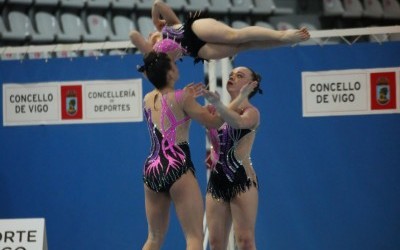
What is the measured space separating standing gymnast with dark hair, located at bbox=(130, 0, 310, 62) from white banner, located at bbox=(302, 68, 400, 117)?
6.14 feet

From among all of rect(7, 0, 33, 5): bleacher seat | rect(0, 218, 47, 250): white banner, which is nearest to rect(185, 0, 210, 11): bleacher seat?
rect(7, 0, 33, 5): bleacher seat

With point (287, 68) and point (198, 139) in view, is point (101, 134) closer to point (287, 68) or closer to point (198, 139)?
point (198, 139)

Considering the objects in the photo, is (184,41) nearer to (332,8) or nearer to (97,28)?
(97,28)

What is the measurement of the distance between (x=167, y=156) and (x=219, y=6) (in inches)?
258

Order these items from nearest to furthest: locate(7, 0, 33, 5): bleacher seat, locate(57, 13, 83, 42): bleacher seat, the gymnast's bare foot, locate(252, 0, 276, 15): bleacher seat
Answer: the gymnast's bare foot < locate(7, 0, 33, 5): bleacher seat < locate(57, 13, 83, 42): bleacher seat < locate(252, 0, 276, 15): bleacher seat

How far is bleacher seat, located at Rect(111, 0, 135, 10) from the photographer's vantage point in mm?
10734

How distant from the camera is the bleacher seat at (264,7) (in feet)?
39.2

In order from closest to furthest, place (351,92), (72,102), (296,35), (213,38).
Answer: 1. (296,35)
2. (213,38)
3. (351,92)
4. (72,102)

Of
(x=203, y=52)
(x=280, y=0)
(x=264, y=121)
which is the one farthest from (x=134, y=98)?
(x=280, y=0)

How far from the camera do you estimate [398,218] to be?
7133mm

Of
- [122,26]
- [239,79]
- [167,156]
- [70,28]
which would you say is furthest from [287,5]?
[167,156]

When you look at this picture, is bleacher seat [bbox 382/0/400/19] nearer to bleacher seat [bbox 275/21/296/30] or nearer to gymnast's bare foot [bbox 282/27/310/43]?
bleacher seat [bbox 275/21/296/30]

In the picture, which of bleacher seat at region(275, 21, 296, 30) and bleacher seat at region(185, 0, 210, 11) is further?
bleacher seat at region(275, 21, 296, 30)

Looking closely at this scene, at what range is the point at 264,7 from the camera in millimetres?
12078
